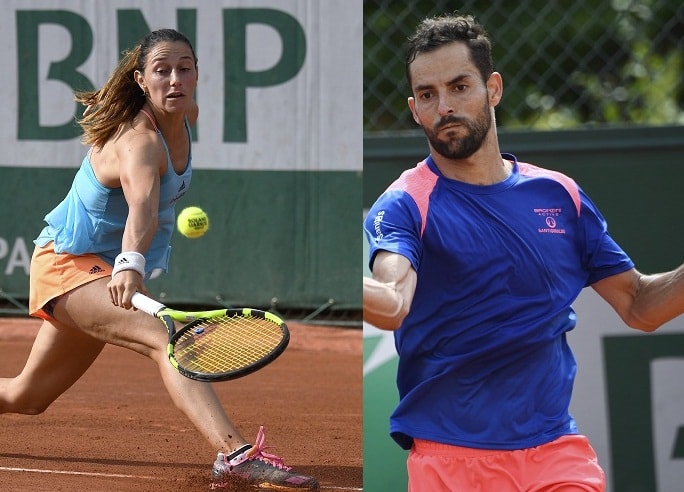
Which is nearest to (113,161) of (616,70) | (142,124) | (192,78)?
(142,124)

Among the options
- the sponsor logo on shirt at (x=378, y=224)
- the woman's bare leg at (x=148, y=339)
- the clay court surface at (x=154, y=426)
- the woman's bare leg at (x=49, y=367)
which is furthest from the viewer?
the clay court surface at (x=154, y=426)

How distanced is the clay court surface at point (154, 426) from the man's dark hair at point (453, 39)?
5.70 ft

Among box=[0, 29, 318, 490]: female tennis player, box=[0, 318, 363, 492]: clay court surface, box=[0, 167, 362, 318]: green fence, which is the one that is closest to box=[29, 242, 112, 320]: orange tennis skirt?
box=[0, 29, 318, 490]: female tennis player

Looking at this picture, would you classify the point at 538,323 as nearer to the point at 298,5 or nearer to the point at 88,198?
the point at 88,198

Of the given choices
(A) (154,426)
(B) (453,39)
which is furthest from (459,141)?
(A) (154,426)

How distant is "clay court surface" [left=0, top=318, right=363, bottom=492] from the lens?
3.55m

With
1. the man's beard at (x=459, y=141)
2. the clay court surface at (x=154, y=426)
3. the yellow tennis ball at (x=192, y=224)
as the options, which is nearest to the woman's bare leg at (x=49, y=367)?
the clay court surface at (x=154, y=426)

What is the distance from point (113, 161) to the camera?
3.07 metres

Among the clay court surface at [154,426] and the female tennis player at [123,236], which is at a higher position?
the female tennis player at [123,236]

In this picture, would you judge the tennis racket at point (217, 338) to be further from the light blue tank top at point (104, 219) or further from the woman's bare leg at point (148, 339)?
the light blue tank top at point (104, 219)

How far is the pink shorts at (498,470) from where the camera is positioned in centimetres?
211

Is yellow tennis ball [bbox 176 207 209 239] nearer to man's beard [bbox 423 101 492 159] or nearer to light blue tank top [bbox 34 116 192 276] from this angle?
light blue tank top [bbox 34 116 192 276]

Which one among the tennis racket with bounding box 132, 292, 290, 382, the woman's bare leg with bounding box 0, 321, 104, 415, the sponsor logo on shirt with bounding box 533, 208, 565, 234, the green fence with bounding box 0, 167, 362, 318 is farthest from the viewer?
the green fence with bounding box 0, 167, 362, 318

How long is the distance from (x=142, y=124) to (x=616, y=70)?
209 inches
